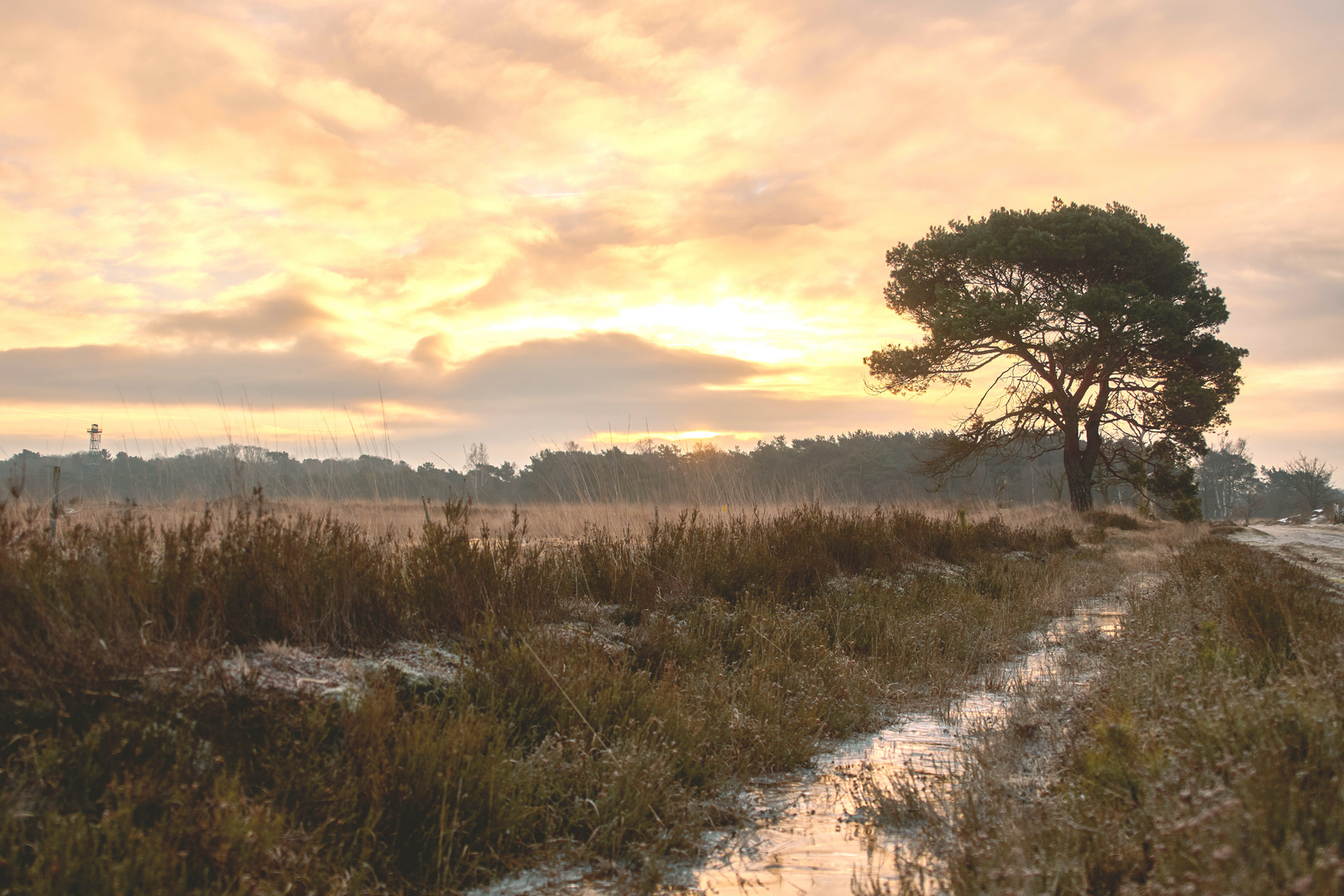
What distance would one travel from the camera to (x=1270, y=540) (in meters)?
16.6

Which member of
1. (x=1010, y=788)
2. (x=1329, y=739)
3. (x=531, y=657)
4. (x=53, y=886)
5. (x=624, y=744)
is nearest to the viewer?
(x=53, y=886)

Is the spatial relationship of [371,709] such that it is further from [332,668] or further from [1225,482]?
[1225,482]

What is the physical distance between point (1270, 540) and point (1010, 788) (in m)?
18.5

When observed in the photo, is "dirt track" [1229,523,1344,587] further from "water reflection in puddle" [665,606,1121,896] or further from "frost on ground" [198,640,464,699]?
"frost on ground" [198,640,464,699]

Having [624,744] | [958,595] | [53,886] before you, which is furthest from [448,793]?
[958,595]

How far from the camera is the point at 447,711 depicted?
131 inches

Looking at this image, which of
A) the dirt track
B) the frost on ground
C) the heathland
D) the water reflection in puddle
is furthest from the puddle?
the dirt track

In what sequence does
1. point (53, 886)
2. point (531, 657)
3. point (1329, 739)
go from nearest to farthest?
point (53, 886) < point (1329, 739) < point (531, 657)

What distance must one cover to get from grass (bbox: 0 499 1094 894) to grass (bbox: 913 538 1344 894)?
1077 mm

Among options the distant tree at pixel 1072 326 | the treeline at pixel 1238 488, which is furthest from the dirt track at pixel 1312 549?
the treeline at pixel 1238 488

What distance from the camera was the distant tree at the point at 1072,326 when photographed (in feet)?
63.4

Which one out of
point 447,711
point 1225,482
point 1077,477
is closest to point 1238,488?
point 1225,482

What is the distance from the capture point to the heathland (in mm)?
2162

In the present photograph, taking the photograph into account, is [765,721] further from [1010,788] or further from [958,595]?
[958,595]
